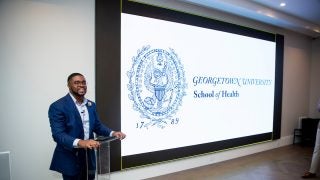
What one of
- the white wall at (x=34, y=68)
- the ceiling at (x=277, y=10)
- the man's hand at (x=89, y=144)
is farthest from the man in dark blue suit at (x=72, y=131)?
the ceiling at (x=277, y=10)

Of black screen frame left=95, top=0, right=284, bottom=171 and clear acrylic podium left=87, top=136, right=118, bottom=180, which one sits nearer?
clear acrylic podium left=87, top=136, right=118, bottom=180

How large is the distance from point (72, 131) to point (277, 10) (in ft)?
15.3

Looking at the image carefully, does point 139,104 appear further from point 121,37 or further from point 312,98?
point 312,98

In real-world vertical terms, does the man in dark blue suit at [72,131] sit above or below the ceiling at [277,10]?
below

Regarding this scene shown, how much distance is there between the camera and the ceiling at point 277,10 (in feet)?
14.6

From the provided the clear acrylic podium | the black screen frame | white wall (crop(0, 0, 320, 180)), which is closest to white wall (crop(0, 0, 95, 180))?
white wall (crop(0, 0, 320, 180))

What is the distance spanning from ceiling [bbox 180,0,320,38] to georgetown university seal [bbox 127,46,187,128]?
3.47ft

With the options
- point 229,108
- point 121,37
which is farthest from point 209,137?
point 121,37

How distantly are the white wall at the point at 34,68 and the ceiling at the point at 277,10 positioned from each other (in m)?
1.97

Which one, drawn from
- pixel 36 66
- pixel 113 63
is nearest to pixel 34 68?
pixel 36 66

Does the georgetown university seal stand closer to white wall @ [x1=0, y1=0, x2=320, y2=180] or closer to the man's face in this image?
white wall @ [x1=0, y1=0, x2=320, y2=180]

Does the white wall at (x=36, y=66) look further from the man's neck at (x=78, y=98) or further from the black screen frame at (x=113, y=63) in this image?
the man's neck at (x=78, y=98)

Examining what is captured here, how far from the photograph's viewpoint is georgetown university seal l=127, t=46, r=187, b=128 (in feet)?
12.5

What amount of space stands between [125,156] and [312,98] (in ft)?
19.4
